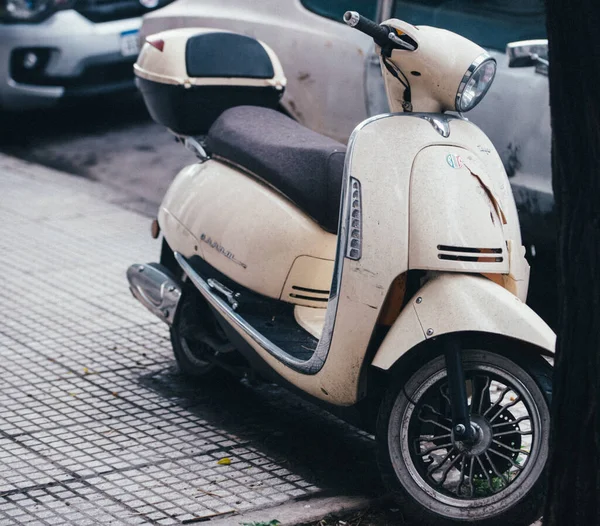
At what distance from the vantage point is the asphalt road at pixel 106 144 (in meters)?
7.97

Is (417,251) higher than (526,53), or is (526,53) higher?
(526,53)

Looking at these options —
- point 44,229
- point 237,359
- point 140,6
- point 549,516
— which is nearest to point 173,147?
point 140,6

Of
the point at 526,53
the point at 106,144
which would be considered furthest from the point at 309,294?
the point at 106,144

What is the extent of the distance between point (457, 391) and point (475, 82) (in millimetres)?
929

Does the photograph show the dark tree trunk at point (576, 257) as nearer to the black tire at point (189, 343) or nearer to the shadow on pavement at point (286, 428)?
the shadow on pavement at point (286, 428)

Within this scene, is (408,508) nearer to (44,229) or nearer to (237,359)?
(237,359)

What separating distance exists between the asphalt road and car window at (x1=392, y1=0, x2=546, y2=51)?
2335 mm

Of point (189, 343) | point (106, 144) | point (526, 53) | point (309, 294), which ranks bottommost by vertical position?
point (106, 144)

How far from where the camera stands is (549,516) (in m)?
2.75

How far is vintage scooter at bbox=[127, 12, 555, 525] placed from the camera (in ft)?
10.8

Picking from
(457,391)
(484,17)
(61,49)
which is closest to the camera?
(457,391)

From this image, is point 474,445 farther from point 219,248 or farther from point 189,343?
point 189,343

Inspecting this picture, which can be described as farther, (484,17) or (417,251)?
(484,17)

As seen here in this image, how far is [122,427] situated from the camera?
13.8 ft
